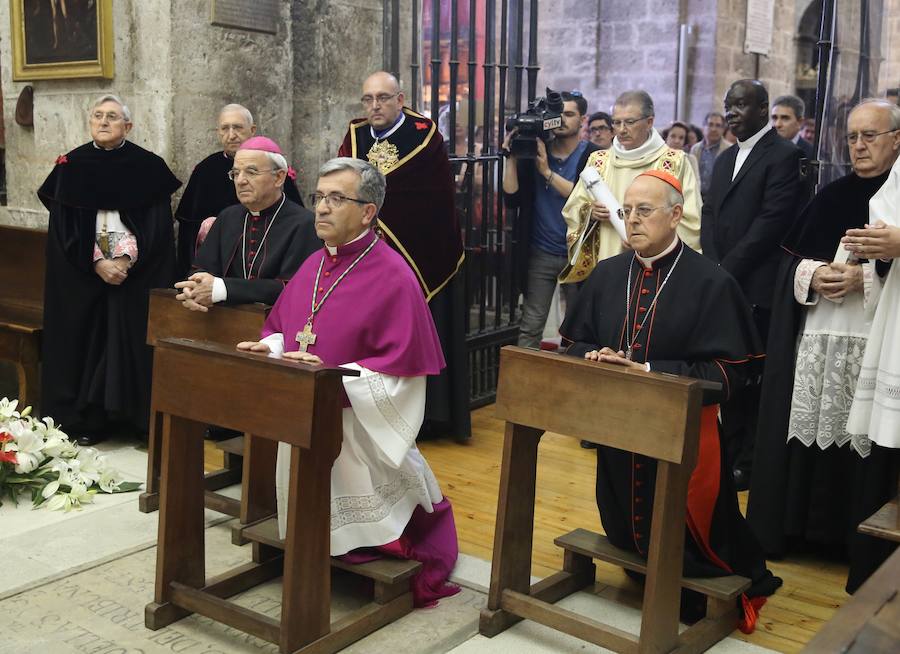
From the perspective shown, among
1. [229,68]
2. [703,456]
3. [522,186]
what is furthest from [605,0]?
[703,456]

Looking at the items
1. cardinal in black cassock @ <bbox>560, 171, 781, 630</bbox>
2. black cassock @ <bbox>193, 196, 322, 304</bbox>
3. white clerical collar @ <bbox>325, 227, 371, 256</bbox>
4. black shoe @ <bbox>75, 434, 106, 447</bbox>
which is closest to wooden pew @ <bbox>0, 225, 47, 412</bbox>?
black shoe @ <bbox>75, 434, 106, 447</bbox>

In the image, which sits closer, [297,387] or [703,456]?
[297,387]

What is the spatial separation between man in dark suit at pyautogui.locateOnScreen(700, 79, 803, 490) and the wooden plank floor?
44 centimetres

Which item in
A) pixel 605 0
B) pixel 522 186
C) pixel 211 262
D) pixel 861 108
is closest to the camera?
pixel 861 108

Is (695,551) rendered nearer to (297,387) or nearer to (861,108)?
(297,387)

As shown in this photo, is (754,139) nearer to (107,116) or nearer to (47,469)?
(107,116)

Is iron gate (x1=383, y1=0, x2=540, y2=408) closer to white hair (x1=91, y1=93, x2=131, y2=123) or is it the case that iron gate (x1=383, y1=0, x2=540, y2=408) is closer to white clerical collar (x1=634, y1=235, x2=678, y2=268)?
white hair (x1=91, y1=93, x2=131, y2=123)

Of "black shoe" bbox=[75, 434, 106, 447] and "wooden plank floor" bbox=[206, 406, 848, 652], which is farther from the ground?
"black shoe" bbox=[75, 434, 106, 447]

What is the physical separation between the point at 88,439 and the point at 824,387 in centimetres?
385

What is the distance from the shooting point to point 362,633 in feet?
11.8

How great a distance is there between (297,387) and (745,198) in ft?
9.38

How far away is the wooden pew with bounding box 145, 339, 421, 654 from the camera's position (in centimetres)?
332

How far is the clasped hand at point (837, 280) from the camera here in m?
4.11

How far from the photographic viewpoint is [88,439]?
5840 millimetres
